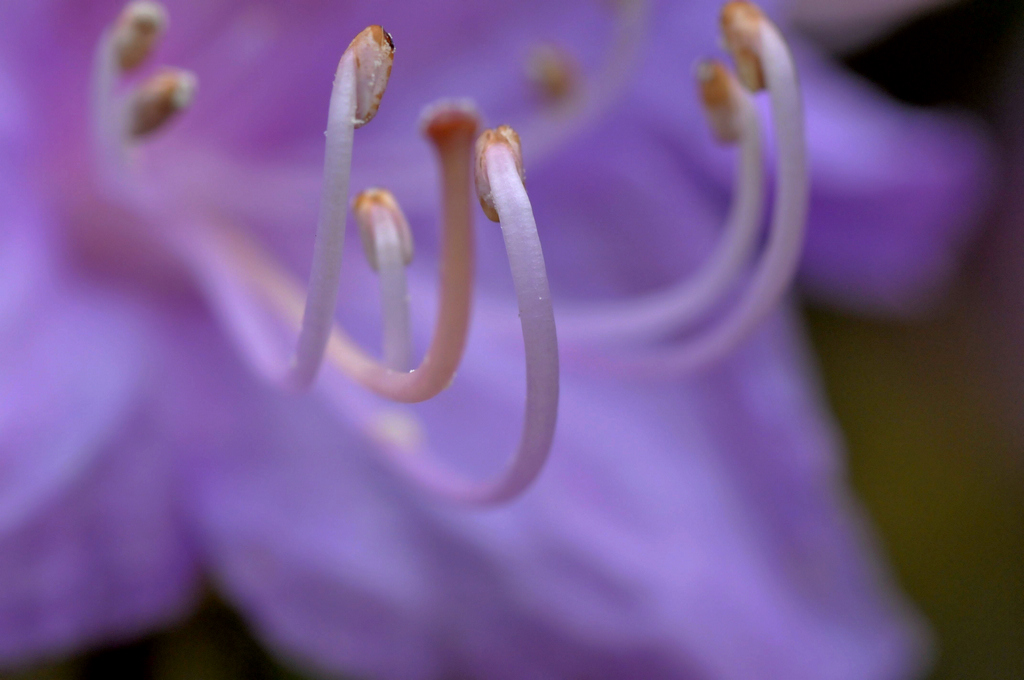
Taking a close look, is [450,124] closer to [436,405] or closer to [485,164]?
[485,164]

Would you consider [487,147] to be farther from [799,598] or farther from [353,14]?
[799,598]

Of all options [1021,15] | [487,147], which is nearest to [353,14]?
[487,147]

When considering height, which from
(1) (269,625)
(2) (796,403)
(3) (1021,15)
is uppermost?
(1) (269,625)

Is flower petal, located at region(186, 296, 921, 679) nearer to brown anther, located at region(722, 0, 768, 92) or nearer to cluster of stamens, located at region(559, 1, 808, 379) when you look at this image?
cluster of stamens, located at region(559, 1, 808, 379)

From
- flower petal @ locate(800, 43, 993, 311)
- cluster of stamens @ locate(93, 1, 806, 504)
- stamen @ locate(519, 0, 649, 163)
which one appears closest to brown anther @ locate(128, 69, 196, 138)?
cluster of stamens @ locate(93, 1, 806, 504)

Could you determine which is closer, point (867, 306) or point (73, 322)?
point (73, 322)

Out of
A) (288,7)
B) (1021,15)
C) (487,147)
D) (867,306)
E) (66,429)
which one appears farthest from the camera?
(1021,15)

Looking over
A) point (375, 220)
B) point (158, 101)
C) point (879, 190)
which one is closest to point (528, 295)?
point (375, 220)
